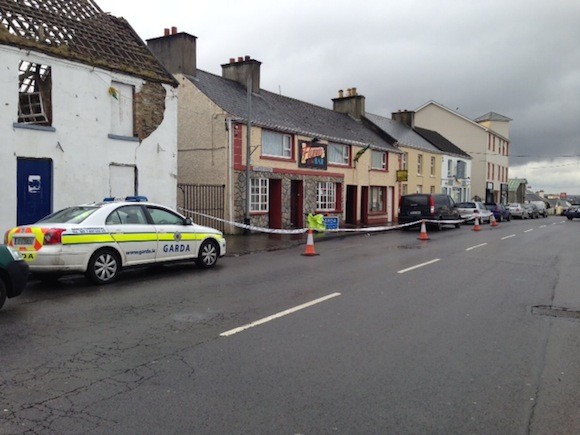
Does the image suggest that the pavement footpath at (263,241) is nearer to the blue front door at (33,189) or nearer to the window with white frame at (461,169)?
the blue front door at (33,189)

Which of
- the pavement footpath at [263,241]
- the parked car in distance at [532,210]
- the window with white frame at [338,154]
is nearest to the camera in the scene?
the pavement footpath at [263,241]

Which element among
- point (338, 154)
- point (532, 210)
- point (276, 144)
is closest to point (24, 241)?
point (276, 144)

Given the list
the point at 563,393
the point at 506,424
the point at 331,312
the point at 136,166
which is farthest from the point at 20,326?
the point at 136,166

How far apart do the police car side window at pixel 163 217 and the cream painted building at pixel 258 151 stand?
9.08 m

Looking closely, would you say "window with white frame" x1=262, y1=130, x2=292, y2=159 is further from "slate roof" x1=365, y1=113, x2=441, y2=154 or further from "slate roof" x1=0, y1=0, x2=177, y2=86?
"slate roof" x1=365, y1=113, x2=441, y2=154

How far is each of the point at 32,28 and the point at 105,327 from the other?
37.3 ft

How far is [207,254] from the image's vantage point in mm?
11742

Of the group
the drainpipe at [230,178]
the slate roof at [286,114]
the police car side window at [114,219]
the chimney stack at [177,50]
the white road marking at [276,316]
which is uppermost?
the chimney stack at [177,50]

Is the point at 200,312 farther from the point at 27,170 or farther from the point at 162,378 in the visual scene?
the point at 27,170

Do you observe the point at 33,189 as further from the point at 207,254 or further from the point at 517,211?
the point at 517,211

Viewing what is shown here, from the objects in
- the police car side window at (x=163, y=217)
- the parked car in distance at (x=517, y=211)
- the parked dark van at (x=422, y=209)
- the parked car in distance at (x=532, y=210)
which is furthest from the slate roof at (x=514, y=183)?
the police car side window at (x=163, y=217)

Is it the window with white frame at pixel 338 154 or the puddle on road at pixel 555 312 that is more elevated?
the window with white frame at pixel 338 154

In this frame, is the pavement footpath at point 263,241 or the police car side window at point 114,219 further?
the pavement footpath at point 263,241

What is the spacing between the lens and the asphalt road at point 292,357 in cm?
381
